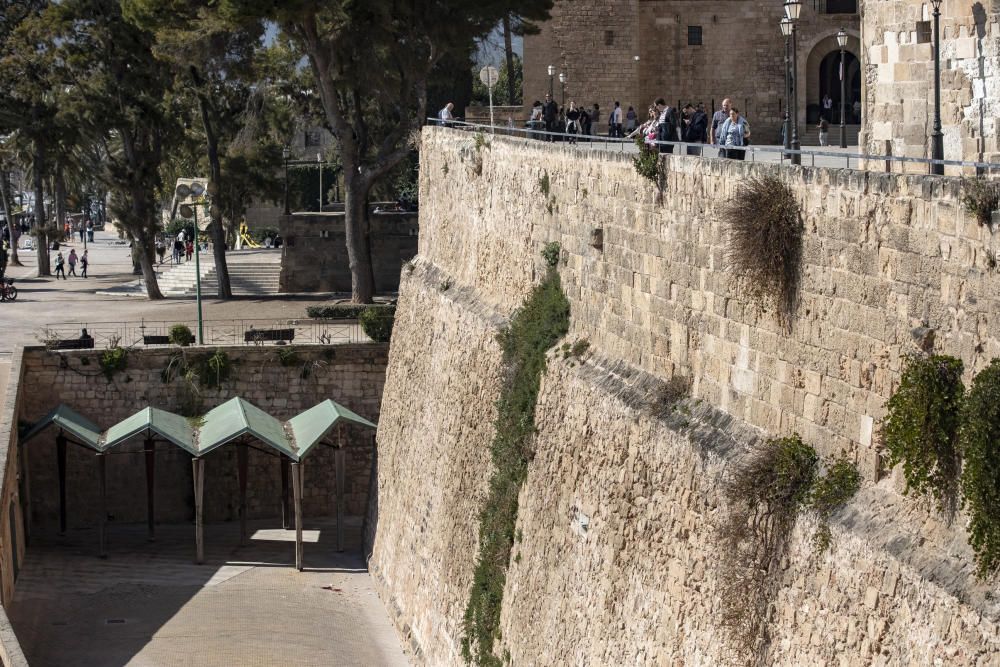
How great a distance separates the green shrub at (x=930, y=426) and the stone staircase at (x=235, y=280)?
110 ft

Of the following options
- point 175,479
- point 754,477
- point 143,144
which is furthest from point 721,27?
point 754,477

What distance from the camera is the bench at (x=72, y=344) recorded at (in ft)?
94.3

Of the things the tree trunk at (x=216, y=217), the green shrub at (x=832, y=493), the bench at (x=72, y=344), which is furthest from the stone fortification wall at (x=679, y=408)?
the tree trunk at (x=216, y=217)

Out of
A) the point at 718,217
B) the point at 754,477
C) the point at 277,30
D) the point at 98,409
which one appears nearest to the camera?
the point at 754,477

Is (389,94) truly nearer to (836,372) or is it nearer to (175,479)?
(175,479)

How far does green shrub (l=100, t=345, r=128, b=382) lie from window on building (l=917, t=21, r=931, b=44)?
739 inches

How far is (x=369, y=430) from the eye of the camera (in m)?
29.2

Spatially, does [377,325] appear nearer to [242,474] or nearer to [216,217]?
[242,474]

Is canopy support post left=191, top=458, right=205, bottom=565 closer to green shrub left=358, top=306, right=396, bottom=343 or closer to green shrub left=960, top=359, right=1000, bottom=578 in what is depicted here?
green shrub left=358, top=306, right=396, bottom=343

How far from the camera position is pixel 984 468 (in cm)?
835

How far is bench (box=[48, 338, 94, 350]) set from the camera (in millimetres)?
28734

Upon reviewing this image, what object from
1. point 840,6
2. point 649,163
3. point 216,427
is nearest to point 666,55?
point 840,6

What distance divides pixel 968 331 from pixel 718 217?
354cm

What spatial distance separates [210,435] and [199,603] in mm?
3576
